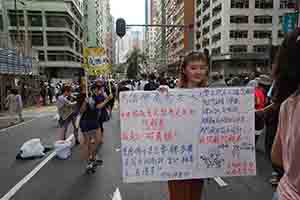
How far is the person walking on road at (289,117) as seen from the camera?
120 cm

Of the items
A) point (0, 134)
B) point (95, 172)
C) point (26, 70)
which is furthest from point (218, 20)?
point (95, 172)

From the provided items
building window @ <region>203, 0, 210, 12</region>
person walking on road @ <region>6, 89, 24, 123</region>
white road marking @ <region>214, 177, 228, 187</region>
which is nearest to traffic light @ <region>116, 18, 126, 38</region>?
person walking on road @ <region>6, 89, 24, 123</region>

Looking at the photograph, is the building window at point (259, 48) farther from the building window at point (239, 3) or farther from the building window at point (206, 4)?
the building window at point (206, 4)

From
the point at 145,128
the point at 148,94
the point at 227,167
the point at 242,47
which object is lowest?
the point at 227,167

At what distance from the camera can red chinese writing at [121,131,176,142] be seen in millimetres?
2336

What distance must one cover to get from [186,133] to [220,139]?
31 cm

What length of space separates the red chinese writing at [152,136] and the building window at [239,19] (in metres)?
46.4

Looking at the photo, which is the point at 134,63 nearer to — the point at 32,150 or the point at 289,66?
the point at 32,150

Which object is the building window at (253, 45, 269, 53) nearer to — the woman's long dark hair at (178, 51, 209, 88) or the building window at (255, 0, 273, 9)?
the building window at (255, 0, 273, 9)

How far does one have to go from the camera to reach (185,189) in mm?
2406

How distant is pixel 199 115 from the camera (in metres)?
2.37

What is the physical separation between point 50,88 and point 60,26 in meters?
32.2

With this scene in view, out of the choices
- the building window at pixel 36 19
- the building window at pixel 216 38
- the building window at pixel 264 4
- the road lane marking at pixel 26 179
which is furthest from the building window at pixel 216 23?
the road lane marking at pixel 26 179

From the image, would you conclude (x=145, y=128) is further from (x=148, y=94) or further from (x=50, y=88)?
(x=50, y=88)
